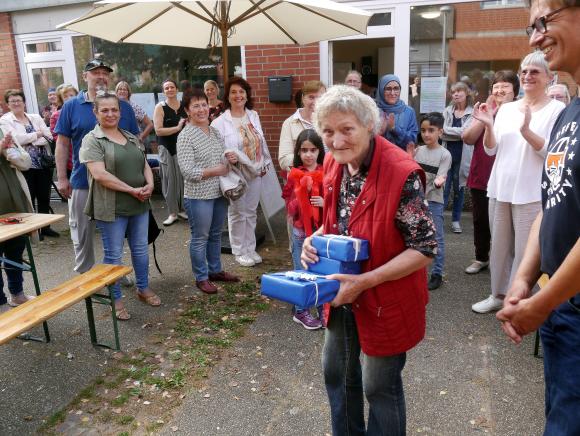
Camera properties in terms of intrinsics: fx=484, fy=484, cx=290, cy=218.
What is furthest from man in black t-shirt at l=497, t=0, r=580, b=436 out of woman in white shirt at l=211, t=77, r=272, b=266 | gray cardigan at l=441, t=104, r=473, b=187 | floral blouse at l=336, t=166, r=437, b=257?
gray cardigan at l=441, t=104, r=473, b=187

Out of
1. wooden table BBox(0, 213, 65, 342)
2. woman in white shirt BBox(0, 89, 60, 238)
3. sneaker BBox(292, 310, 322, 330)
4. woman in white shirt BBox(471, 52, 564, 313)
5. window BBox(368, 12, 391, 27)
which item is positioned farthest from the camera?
window BBox(368, 12, 391, 27)

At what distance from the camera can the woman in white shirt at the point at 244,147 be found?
5027mm

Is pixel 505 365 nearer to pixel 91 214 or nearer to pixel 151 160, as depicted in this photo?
pixel 91 214

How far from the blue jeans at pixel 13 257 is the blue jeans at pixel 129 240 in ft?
2.34

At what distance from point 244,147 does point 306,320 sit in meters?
2.02

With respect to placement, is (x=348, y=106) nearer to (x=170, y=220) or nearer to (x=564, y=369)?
(x=564, y=369)

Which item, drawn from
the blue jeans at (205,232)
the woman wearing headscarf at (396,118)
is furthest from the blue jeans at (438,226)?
the blue jeans at (205,232)

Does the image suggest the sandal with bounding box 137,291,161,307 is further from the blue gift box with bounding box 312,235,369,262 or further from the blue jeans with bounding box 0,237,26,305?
the blue gift box with bounding box 312,235,369,262

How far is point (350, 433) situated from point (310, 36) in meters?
4.25

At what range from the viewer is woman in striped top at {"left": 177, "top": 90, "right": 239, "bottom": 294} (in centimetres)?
443

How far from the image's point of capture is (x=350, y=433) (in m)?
2.36

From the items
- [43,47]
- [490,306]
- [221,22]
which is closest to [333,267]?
[490,306]

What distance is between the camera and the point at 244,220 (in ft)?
17.9

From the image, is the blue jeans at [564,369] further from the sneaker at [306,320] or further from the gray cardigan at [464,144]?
the gray cardigan at [464,144]
